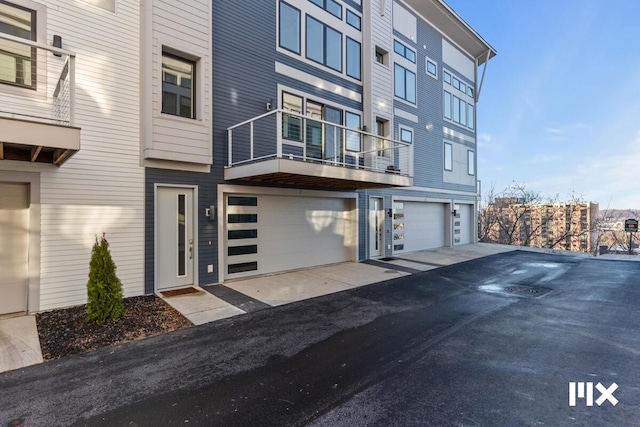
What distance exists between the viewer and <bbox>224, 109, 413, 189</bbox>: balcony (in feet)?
23.7

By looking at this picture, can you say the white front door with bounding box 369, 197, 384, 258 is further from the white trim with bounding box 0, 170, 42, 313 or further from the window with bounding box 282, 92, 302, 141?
the white trim with bounding box 0, 170, 42, 313

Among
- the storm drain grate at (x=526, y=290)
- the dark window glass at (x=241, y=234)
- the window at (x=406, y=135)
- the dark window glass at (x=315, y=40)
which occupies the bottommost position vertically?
the storm drain grate at (x=526, y=290)

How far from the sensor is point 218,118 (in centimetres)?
772

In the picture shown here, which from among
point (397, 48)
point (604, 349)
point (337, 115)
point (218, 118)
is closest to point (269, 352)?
point (604, 349)

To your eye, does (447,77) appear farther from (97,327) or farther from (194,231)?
(97,327)

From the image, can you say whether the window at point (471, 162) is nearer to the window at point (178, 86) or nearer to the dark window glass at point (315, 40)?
the dark window glass at point (315, 40)

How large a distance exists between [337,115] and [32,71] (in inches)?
299

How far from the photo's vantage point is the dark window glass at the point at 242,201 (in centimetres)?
816

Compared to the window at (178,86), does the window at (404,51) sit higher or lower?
higher

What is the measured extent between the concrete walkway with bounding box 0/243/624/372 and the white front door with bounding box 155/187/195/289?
1.95 feet

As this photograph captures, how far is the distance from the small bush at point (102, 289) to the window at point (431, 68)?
586 inches

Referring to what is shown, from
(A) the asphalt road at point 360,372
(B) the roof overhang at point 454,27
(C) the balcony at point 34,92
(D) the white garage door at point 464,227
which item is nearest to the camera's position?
(A) the asphalt road at point 360,372

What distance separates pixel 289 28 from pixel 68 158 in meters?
6.85

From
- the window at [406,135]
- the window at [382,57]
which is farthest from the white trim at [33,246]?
the window at [406,135]
